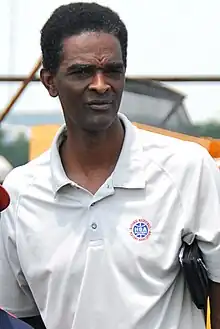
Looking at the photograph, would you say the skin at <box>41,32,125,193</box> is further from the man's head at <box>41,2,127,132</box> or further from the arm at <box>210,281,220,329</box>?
the arm at <box>210,281,220,329</box>

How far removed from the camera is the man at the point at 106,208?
78.5 inches

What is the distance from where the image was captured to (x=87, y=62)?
198 centimetres

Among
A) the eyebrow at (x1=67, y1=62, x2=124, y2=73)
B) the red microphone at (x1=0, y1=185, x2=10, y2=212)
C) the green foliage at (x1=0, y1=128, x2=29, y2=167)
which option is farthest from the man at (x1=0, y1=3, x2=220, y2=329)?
the green foliage at (x1=0, y1=128, x2=29, y2=167)

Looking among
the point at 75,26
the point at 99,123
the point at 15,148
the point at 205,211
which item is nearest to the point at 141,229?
the point at 205,211

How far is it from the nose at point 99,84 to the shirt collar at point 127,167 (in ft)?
0.60

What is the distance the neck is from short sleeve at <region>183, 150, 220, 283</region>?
0.21 m

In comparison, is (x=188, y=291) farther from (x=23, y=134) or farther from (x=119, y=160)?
(x=23, y=134)

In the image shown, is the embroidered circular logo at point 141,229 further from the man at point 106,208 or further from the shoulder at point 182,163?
the shoulder at point 182,163

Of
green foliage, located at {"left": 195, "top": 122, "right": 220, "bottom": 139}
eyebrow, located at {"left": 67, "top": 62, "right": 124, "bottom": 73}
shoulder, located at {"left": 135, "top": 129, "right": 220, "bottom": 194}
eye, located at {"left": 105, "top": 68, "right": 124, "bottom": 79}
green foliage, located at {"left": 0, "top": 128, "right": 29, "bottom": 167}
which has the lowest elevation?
green foliage, located at {"left": 0, "top": 128, "right": 29, "bottom": 167}

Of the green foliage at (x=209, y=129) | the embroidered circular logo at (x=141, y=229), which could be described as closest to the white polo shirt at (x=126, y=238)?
the embroidered circular logo at (x=141, y=229)

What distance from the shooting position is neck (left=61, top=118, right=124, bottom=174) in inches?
82.2

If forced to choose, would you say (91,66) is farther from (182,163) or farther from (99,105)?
(182,163)

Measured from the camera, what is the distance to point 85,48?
200 cm

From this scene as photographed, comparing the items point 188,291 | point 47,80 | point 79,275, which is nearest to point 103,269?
point 79,275
